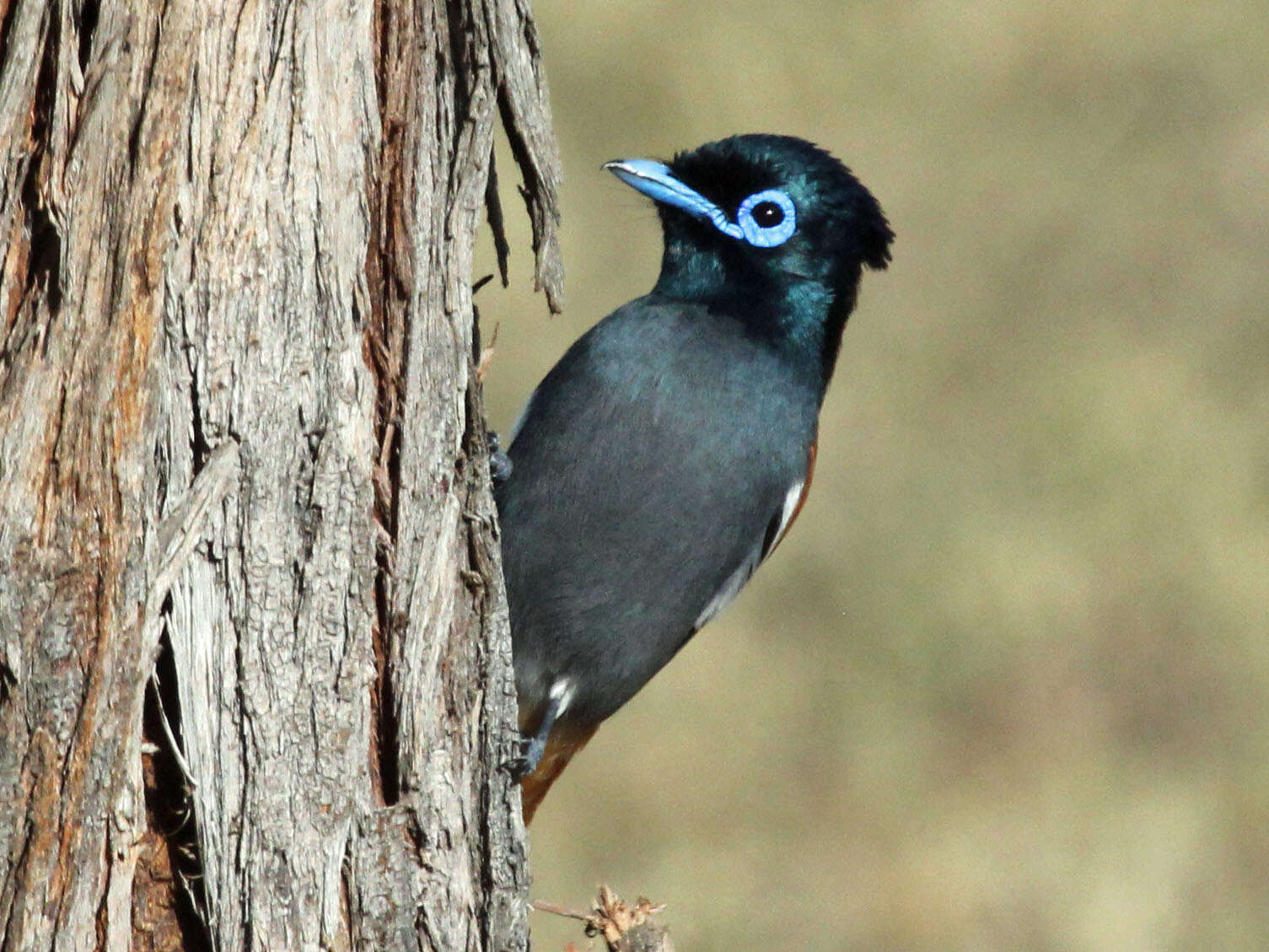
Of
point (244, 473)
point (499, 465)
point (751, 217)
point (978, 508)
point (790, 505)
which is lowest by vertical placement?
point (244, 473)

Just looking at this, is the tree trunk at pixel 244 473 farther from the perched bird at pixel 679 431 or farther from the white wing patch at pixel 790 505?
the white wing patch at pixel 790 505

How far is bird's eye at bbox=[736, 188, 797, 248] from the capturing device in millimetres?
5070

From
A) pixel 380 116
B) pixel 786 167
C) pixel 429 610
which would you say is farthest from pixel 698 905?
pixel 380 116

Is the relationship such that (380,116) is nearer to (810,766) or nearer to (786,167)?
(786,167)

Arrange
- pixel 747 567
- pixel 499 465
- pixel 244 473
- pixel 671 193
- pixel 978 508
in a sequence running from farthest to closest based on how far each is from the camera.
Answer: pixel 978 508
pixel 747 567
pixel 671 193
pixel 499 465
pixel 244 473

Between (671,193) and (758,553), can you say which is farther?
(758,553)

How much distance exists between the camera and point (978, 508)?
28.3ft

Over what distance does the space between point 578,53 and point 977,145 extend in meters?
2.45

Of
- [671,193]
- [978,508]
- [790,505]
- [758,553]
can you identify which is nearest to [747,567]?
[758,553]

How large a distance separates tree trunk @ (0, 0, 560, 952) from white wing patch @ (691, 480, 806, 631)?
1.76 meters

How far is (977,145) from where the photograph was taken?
34.9 feet

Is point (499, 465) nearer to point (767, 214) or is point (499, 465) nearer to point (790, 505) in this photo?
point (790, 505)

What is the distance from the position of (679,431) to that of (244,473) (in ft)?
6.27

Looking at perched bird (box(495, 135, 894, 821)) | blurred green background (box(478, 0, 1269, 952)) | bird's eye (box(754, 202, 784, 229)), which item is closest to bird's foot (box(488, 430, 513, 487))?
perched bird (box(495, 135, 894, 821))
